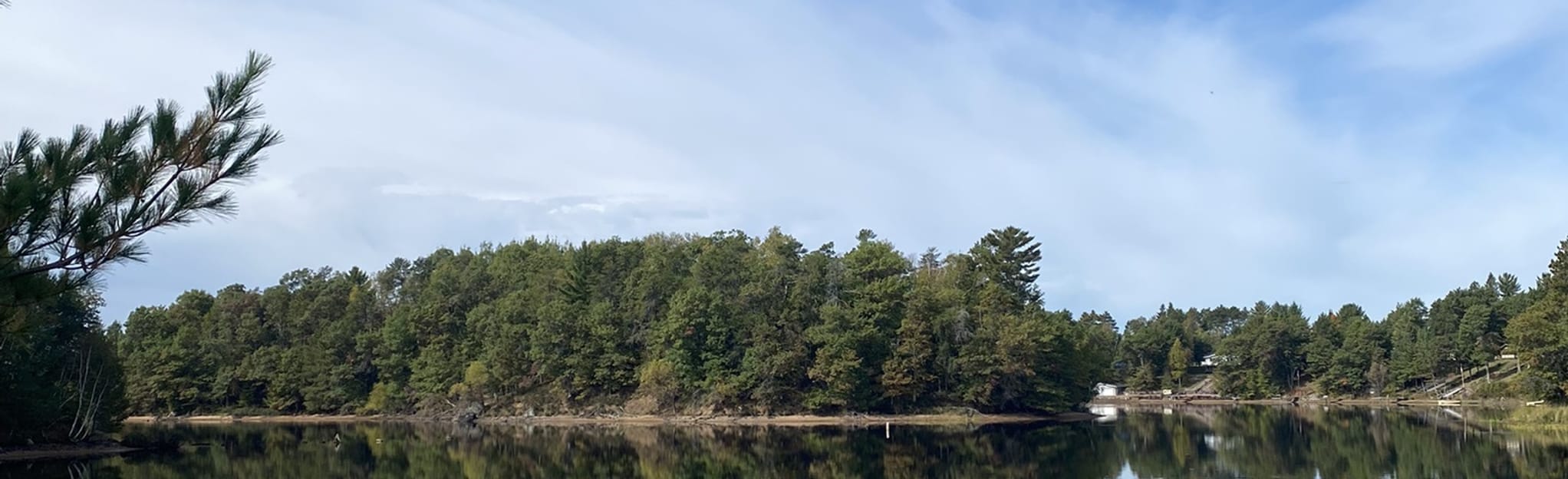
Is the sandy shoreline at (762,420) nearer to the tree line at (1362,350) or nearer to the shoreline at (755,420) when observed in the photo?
the shoreline at (755,420)

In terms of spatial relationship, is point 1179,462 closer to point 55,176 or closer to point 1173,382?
point 55,176

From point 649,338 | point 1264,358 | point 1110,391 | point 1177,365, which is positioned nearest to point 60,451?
point 649,338

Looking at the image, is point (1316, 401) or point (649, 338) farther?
point (1316, 401)

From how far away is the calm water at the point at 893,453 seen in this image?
31016 millimetres

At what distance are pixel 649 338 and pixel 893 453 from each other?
37.0 meters

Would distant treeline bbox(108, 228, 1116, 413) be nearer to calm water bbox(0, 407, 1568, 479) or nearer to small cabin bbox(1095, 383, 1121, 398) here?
calm water bbox(0, 407, 1568, 479)

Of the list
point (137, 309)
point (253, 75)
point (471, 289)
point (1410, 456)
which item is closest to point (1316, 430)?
point (1410, 456)

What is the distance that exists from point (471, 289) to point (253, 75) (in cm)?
8317

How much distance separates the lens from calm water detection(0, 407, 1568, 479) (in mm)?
31016

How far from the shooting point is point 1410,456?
32875 mm

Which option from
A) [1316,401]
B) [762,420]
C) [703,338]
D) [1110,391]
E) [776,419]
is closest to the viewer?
[762,420]

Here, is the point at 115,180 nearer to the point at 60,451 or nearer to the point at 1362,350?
the point at 60,451

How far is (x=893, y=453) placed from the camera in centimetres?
3994

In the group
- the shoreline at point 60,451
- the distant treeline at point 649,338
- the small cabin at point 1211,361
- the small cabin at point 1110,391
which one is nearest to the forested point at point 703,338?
the distant treeline at point 649,338
